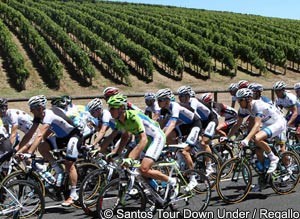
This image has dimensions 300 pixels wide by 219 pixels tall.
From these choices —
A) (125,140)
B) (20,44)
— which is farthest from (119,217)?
(20,44)

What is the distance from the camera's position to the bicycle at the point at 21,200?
6430 millimetres

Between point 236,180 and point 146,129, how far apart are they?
6.89 feet

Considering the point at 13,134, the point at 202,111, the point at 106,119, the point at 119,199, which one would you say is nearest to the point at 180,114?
the point at 202,111

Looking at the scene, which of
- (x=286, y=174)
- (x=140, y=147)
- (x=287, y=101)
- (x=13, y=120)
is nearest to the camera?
(x=140, y=147)

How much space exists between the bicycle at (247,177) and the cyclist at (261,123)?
20 cm

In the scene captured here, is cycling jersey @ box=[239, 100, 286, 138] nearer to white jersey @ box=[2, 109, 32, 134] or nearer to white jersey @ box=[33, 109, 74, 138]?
white jersey @ box=[33, 109, 74, 138]

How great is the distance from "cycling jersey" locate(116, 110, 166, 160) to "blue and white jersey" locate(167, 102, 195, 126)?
4.74 feet

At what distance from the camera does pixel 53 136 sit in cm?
821

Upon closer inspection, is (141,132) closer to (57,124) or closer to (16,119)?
(57,124)

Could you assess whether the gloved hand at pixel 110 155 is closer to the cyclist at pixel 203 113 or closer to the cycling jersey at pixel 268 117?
the cyclist at pixel 203 113

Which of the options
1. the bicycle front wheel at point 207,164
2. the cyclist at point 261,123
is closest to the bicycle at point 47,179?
the bicycle front wheel at point 207,164

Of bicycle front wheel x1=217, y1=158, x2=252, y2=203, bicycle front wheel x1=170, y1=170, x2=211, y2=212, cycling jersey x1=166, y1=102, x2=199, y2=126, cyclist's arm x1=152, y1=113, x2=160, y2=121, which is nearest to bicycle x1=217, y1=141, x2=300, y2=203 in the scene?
bicycle front wheel x1=217, y1=158, x2=252, y2=203

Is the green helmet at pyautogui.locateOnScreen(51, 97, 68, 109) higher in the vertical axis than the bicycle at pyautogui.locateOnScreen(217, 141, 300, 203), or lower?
higher

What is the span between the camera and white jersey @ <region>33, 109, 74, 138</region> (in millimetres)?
7546
